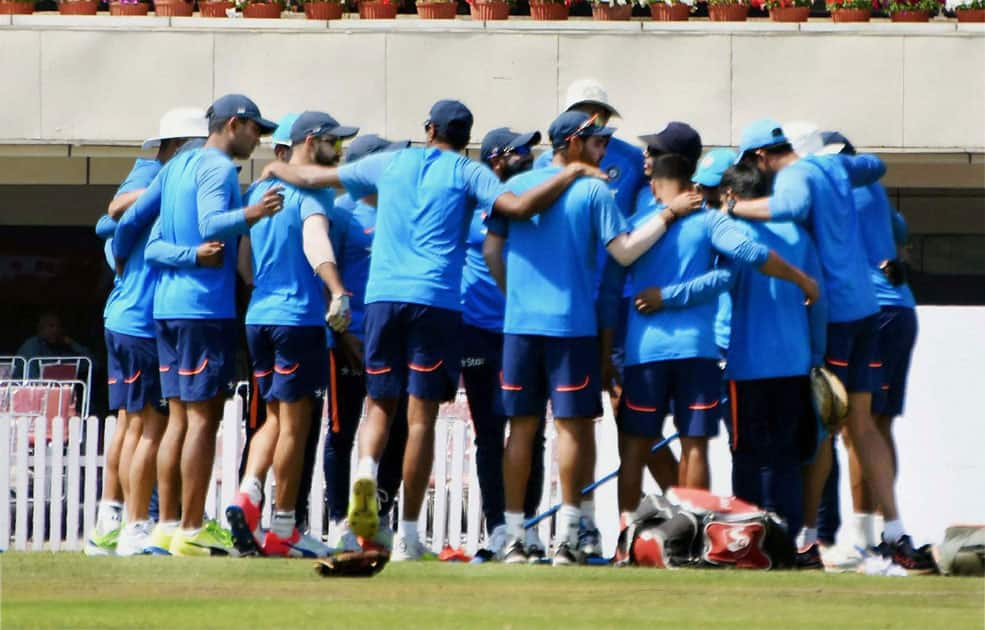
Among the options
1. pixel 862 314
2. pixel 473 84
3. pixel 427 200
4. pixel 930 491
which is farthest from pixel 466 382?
pixel 473 84

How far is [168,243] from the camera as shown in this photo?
10398 millimetres

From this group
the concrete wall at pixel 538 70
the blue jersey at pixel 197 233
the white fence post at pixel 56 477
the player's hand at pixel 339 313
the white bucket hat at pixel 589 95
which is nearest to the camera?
the player's hand at pixel 339 313

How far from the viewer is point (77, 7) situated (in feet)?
68.9

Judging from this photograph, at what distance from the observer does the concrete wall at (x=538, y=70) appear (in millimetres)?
20422

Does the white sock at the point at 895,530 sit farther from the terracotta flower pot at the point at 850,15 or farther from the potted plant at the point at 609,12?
the terracotta flower pot at the point at 850,15

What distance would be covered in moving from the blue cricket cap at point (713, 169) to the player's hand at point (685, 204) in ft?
1.81

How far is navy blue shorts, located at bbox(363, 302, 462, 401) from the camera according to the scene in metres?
9.83

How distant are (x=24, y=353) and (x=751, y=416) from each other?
12.7 meters

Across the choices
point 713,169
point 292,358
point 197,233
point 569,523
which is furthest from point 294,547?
point 713,169

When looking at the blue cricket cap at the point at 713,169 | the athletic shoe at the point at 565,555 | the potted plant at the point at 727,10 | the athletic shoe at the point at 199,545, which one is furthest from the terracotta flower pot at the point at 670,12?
the athletic shoe at the point at 565,555

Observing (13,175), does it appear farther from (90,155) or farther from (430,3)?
(430,3)

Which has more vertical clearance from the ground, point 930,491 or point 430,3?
point 430,3

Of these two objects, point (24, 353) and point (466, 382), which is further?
point (24, 353)

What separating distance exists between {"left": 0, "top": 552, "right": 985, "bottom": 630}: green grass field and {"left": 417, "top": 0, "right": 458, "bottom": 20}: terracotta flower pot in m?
12.0
